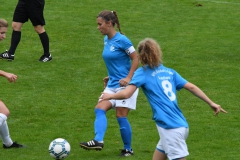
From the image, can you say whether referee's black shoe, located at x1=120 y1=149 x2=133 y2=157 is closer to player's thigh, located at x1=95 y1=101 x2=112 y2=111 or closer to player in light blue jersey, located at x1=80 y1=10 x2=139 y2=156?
player in light blue jersey, located at x1=80 y1=10 x2=139 y2=156

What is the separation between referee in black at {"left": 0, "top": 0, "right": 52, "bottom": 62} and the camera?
15273 millimetres

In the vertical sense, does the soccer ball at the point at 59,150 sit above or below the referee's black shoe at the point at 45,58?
above

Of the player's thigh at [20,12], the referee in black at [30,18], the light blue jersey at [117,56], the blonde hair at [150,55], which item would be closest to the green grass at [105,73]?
the referee in black at [30,18]

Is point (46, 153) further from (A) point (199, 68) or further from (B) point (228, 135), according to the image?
(A) point (199, 68)

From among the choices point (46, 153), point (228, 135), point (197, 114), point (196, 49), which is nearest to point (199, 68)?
point (196, 49)

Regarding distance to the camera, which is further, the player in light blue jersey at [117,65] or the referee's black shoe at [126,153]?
the referee's black shoe at [126,153]

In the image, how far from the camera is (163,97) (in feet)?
26.1

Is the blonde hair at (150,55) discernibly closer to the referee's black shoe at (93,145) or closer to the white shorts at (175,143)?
the white shorts at (175,143)

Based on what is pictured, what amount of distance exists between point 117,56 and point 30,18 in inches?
235

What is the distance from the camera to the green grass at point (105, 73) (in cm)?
1077

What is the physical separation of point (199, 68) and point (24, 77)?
3.89 metres

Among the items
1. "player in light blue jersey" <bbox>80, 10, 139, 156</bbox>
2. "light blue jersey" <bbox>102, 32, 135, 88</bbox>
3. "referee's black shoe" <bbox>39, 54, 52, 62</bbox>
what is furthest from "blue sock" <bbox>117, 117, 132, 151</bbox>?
"referee's black shoe" <bbox>39, 54, 52, 62</bbox>

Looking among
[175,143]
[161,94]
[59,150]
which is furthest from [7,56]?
[175,143]

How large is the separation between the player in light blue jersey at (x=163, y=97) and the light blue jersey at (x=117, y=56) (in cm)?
169
